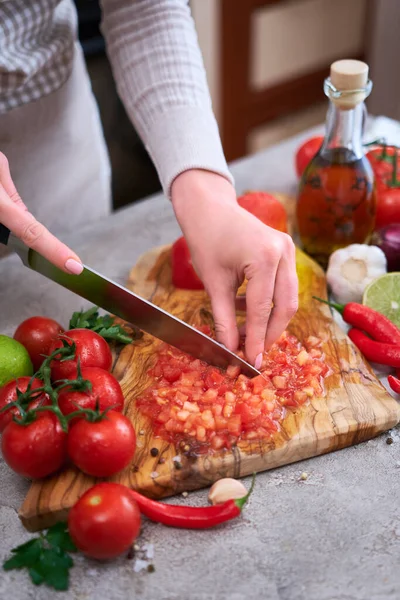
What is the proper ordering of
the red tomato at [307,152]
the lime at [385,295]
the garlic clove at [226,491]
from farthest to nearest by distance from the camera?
the red tomato at [307,152], the lime at [385,295], the garlic clove at [226,491]

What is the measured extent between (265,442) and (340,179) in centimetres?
70

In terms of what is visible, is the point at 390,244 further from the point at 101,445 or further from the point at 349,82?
the point at 101,445

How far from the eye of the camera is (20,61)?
1.50 meters

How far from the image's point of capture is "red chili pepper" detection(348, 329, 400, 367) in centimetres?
140

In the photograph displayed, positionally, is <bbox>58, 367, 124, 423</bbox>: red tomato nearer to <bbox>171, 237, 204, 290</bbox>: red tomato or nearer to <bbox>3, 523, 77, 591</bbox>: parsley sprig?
<bbox>3, 523, 77, 591</bbox>: parsley sprig

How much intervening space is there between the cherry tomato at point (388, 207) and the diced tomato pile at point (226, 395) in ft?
1.67

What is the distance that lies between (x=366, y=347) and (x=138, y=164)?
6.21 feet

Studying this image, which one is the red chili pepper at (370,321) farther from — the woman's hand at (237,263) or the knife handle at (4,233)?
the knife handle at (4,233)

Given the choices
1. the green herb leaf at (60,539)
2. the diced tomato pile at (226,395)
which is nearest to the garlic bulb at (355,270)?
the diced tomato pile at (226,395)

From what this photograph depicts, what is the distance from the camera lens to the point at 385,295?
152 cm

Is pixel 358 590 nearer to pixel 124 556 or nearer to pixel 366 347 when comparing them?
pixel 124 556

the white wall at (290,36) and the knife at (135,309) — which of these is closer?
Answer: the knife at (135,309)

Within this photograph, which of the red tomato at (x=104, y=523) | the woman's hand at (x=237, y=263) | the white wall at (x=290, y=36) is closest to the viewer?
the red tomato at (x=104, y=523)

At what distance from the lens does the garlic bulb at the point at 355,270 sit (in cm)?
157
